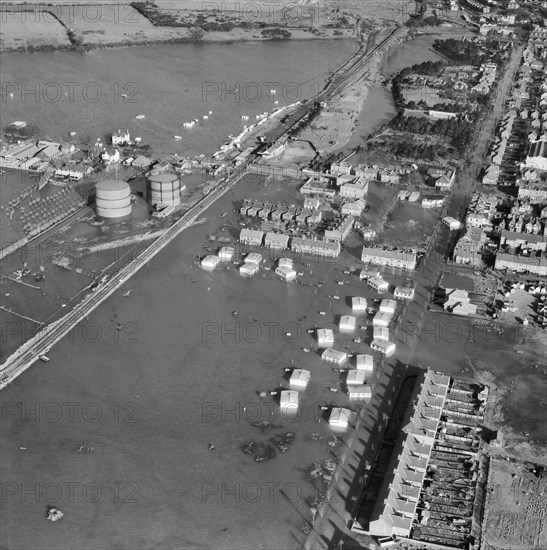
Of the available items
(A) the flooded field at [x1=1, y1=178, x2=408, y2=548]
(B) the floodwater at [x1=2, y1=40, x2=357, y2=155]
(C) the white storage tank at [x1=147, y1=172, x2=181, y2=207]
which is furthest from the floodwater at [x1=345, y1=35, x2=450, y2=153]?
(A) the flooded field at [x1=1, y1=178, x2=408, y2=548]

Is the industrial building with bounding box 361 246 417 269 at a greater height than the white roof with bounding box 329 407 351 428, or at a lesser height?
greater

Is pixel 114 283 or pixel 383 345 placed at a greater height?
pixel 114 283

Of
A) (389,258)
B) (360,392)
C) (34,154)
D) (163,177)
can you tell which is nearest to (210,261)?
(163,177)

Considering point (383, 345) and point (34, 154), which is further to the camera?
point (34, 154)

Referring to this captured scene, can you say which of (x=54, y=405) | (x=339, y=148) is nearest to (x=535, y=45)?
(x=339, y=148)

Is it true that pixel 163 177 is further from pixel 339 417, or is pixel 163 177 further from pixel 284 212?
pixel 339 417

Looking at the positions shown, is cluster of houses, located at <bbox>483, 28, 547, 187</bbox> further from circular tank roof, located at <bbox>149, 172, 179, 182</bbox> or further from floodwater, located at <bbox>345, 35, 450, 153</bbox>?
circular tank roof, located at <bbox>149, 172, 179, 182</bbox>

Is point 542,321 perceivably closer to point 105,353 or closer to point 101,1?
point 105,353
